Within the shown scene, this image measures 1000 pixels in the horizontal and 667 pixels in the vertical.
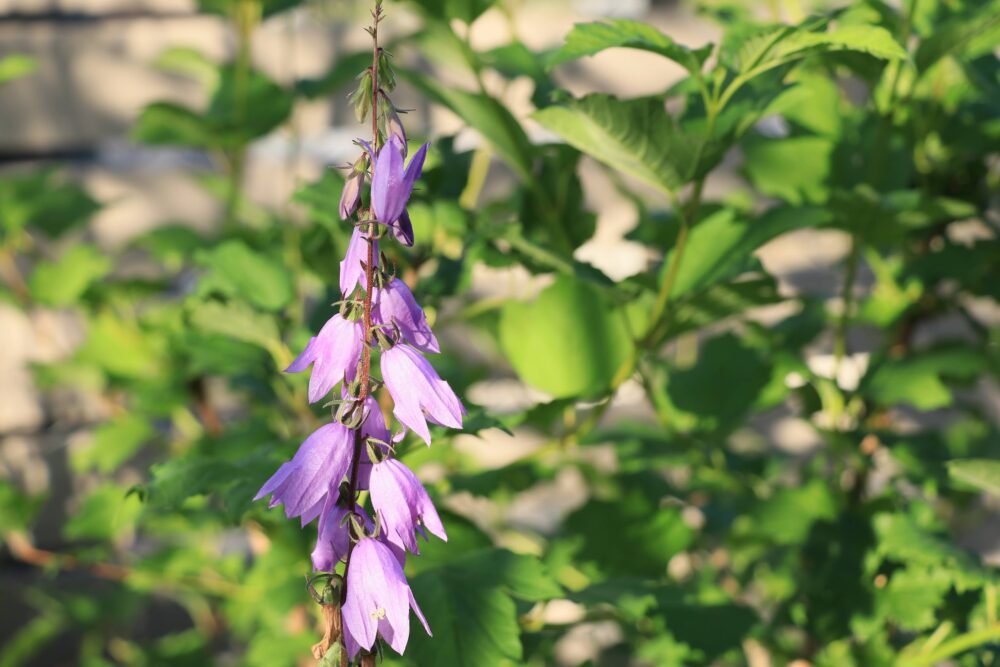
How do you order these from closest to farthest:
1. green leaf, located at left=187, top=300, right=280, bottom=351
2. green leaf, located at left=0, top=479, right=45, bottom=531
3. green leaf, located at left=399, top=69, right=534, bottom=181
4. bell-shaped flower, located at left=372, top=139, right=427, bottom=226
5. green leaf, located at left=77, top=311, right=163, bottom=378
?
bell-shaped flower, located at left=372, top=139, right=427, bottom=226
green leaf, located at left=399, top=69, right=534, bottom=181
green leaf, located at left=187, top=300, right=280, bottom=351
green leaf, located at left=77, top=311, right=163, bottom=378
green leaf, located at left=0, top=479, right=45, bottom=531

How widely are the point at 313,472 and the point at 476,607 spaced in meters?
0.16

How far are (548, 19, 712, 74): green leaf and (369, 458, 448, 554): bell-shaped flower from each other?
0.23 meters

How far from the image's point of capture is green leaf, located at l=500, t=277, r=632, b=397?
2.13 feet

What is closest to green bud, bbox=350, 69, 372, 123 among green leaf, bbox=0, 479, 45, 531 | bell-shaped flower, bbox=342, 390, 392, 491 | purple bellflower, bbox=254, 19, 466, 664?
purple bellflower, bbox=254, 19, 466, 664

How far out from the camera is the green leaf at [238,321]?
27.6 inches

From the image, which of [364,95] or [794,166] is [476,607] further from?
[794,166]

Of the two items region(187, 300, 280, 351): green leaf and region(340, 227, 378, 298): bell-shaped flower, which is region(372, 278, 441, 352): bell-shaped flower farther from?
region(187, 300, 280, 351): green leaf

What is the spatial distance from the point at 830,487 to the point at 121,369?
67cm

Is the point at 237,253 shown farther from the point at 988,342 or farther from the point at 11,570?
the point at 11,570

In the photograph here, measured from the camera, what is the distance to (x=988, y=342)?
817mm

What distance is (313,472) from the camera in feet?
1.22

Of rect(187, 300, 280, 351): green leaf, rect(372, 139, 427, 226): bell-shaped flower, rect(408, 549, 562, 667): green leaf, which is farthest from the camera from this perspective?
rect(187, 300, 280, 351): green leaf

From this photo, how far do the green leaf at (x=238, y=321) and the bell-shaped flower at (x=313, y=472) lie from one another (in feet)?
1.11

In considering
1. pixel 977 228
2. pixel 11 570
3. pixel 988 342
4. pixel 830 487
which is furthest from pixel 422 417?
pixel 11 570
